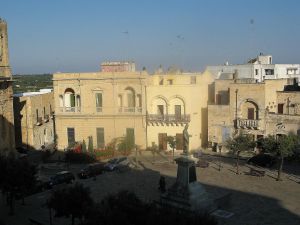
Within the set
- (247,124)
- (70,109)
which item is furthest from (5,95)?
(247,124)

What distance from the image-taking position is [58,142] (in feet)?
132

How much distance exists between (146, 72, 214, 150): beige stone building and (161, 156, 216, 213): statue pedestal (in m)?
19.2

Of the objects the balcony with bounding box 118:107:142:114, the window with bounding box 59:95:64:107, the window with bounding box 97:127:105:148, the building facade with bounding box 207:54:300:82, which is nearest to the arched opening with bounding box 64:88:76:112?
the window with bounding box 59:95:64:107

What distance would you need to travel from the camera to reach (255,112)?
3622cm

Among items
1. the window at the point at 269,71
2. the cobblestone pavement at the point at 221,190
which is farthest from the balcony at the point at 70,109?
the window at the point at 269,71

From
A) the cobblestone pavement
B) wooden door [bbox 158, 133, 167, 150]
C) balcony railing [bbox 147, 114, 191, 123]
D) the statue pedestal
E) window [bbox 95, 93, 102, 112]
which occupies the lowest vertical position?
the cobblestone pavement

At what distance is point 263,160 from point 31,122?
863 inches

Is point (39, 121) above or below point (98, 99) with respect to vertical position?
below

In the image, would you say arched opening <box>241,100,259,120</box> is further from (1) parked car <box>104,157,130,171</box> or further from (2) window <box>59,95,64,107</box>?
(2) window <box>59,95,64,107</box>

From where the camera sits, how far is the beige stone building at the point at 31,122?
40250mm

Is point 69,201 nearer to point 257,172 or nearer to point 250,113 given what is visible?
point 257,172

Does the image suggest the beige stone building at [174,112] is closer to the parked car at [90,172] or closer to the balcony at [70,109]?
the balcony at [70,109]

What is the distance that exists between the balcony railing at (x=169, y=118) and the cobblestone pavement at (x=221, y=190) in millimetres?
4418

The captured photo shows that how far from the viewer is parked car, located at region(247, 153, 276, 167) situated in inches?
Result: 1236
